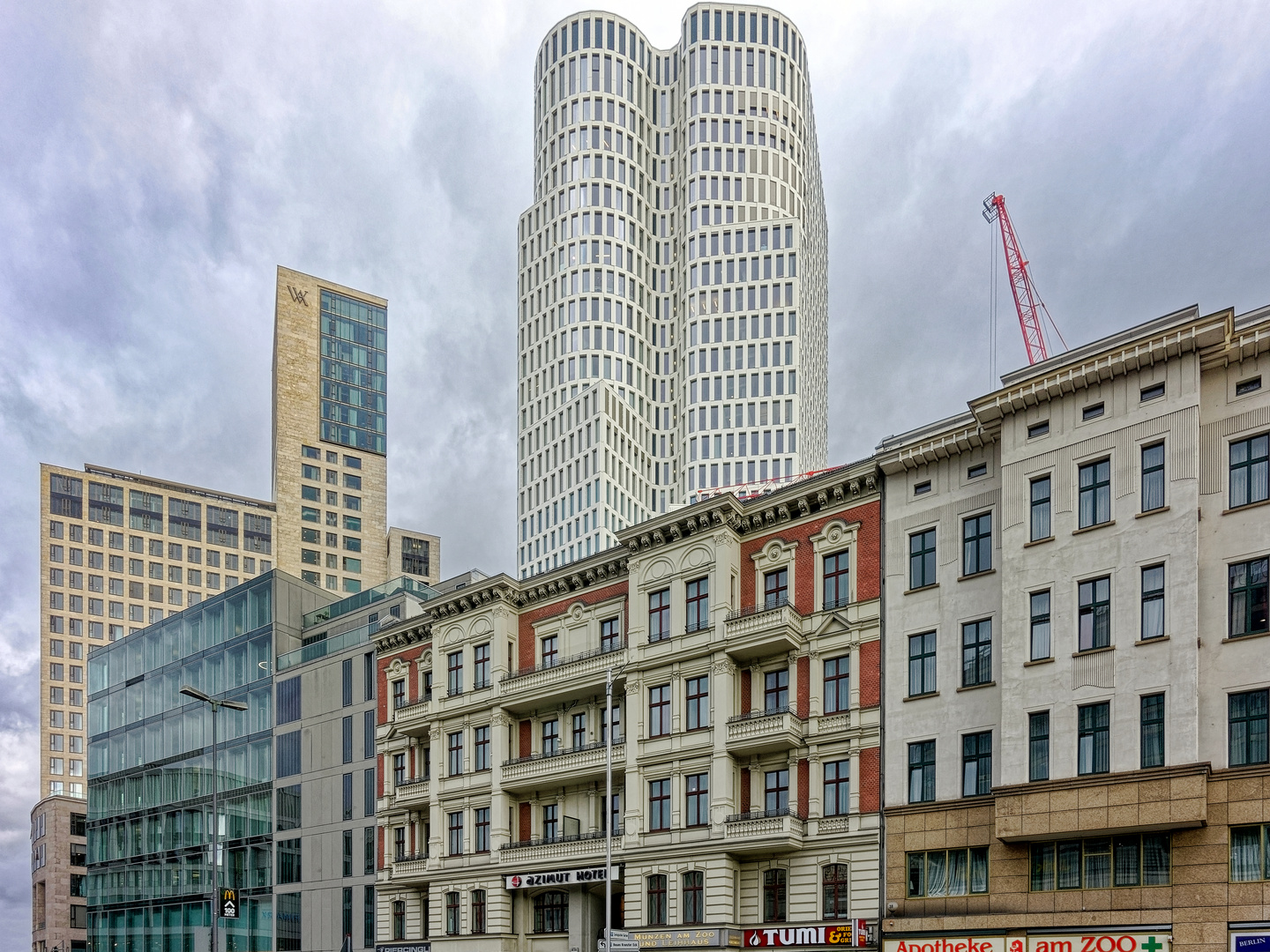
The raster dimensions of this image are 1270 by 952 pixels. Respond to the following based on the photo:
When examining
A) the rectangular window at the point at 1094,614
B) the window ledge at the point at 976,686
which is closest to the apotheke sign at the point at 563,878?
the window ledge at the point at 976,686

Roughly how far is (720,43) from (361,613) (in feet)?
419

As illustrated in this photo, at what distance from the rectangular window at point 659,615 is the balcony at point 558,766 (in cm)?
485

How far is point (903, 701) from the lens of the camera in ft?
147

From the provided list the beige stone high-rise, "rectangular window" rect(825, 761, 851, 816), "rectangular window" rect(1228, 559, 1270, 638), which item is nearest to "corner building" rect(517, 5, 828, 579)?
the beige stone high-rise

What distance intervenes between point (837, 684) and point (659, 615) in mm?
9246

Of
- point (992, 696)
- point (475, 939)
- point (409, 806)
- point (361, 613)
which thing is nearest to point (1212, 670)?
point (992, 696)

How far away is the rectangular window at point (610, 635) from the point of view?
54938mm

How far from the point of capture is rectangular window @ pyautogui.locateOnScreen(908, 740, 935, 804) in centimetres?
4341

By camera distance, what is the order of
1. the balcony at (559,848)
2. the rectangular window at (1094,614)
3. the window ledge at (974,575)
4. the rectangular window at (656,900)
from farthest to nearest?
the balcony at (559,848), the rectangular window at (656,900), the window ledge at (974,575), the rectangular window at (1094,614)

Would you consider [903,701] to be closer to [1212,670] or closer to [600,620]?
[1212,670]

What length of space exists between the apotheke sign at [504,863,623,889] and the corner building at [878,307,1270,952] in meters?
13.4

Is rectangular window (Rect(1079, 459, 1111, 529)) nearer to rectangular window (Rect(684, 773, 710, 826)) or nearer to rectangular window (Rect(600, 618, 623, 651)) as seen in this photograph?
rectangular window (Rect(684, 773, 710, 826))

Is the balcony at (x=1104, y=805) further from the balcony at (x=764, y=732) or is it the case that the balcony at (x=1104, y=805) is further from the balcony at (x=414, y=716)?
the balcony at (x=414, y=716)

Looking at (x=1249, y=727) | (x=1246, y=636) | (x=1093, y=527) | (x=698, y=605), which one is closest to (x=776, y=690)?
(x=698, y=605)
